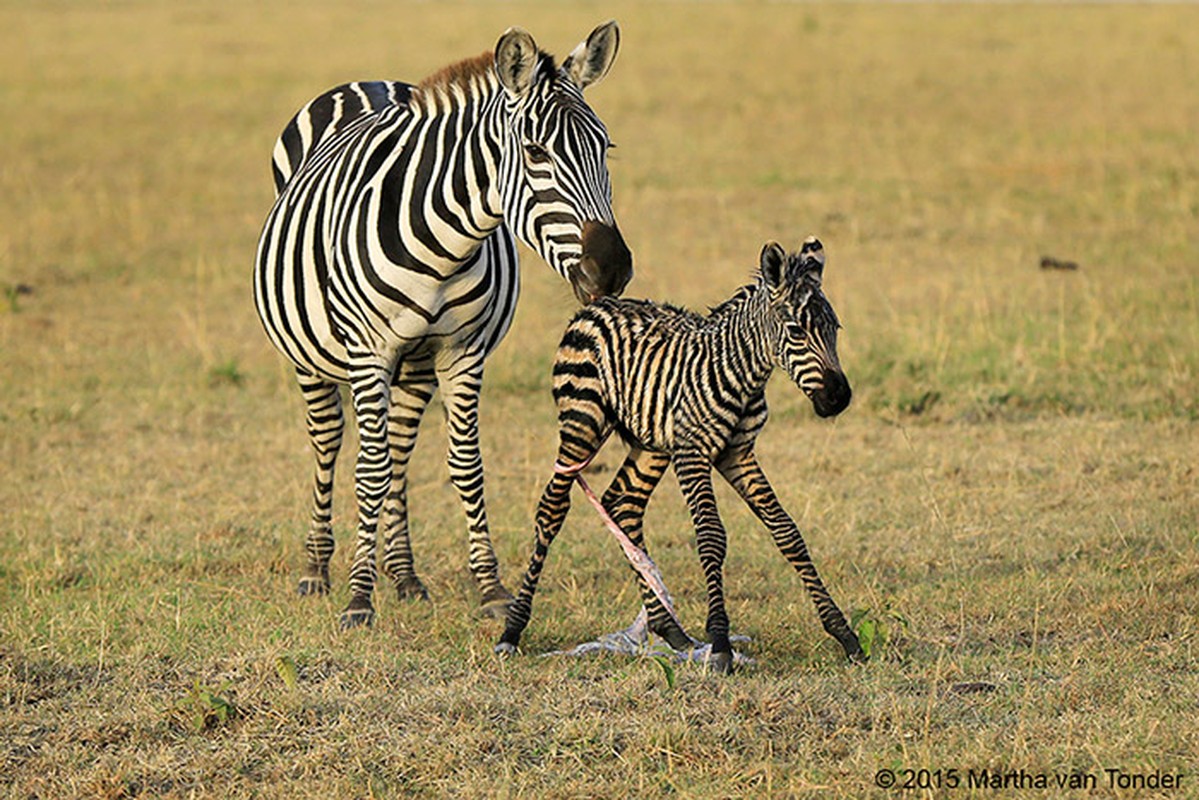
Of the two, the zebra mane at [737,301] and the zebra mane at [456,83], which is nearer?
the zebra mane at [737,301]

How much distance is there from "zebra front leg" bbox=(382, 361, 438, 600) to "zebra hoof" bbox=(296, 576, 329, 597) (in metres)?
0.29

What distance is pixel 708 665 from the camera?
560 cm

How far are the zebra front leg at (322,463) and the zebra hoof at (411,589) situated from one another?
34 centimetres

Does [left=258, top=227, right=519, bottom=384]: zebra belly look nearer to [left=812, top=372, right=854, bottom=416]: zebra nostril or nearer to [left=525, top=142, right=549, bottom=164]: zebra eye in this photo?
[left=525, top=142, right=549, bottom=164]: zebra eye

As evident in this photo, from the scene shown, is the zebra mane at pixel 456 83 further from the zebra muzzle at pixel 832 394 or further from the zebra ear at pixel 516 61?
the zebra muzzle at pixel 832 394

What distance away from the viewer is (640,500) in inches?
243

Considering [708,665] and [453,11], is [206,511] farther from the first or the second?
[453,11]

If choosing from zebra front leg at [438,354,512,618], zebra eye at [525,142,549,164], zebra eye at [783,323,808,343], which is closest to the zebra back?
zebra front leg at [438,354,512,618]

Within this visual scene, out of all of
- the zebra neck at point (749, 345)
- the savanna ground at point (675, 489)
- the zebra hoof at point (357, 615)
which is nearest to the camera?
the savanna ground at point (675, 489)

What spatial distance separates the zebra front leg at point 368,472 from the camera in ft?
21.8

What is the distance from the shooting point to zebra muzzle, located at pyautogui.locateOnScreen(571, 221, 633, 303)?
18.8 feet

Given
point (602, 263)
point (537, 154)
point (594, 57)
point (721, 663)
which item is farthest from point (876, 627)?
point (594, 57)

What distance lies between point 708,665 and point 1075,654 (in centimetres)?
137

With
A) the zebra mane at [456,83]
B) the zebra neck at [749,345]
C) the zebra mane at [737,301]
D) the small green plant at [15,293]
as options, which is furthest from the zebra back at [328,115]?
the small green plant at [15,293]
